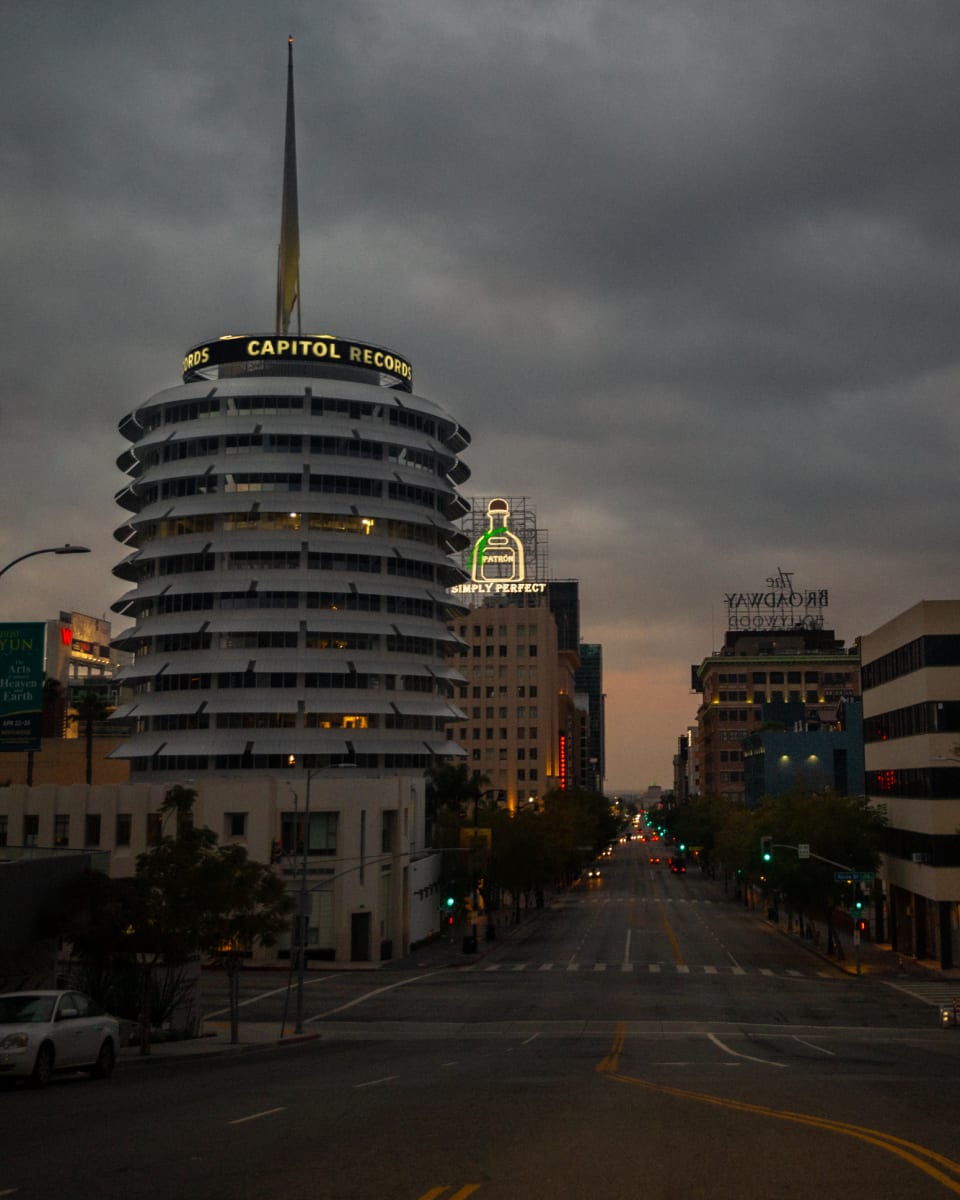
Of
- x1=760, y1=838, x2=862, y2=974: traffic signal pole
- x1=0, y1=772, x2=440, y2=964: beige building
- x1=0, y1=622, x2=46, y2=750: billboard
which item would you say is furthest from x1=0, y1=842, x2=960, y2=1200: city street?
x1=0, y1=772, x2=440, y2=964: beige building

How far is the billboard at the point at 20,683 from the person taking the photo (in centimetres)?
3128

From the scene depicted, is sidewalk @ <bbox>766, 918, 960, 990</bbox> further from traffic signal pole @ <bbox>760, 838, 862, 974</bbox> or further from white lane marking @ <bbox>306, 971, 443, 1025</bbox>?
white lane marking @ <bbox>306, 971, 443, 1025</bbox>

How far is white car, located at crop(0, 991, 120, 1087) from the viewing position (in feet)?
81.8

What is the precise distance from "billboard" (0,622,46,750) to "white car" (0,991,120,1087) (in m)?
7.10

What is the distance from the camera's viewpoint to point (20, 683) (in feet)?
103

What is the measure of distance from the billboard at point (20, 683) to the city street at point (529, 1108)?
28.3 ft

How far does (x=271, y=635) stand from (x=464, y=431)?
2853cm

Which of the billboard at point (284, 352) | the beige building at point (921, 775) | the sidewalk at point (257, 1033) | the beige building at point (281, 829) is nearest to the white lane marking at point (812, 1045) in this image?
the sidewalk at point (257, 1033)

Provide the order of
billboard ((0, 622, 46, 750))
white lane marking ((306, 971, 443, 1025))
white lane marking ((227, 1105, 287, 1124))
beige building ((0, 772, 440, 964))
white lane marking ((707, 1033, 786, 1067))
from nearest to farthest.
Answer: white lane marking ((227, 1105, 287, 1124)) < billboard ((0, 622, 46, 750)) < white lane marking ((707, 1033, 786, 1067)) < white lane marking ((306, 971, 443, 1025)) < beige building ((0, 772, 440, 964))

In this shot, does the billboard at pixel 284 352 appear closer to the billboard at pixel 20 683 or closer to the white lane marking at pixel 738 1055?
the white lane marking at pixel 738 1055

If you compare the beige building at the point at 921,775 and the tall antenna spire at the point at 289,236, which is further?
the tall antenna spire at the point at 289,236

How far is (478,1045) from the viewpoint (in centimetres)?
4269

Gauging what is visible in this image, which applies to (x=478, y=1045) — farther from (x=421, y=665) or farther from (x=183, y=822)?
(x=421, y=665)

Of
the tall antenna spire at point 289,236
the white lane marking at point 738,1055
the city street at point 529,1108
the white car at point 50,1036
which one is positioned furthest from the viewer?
the tall antenna spire at point 289,236
